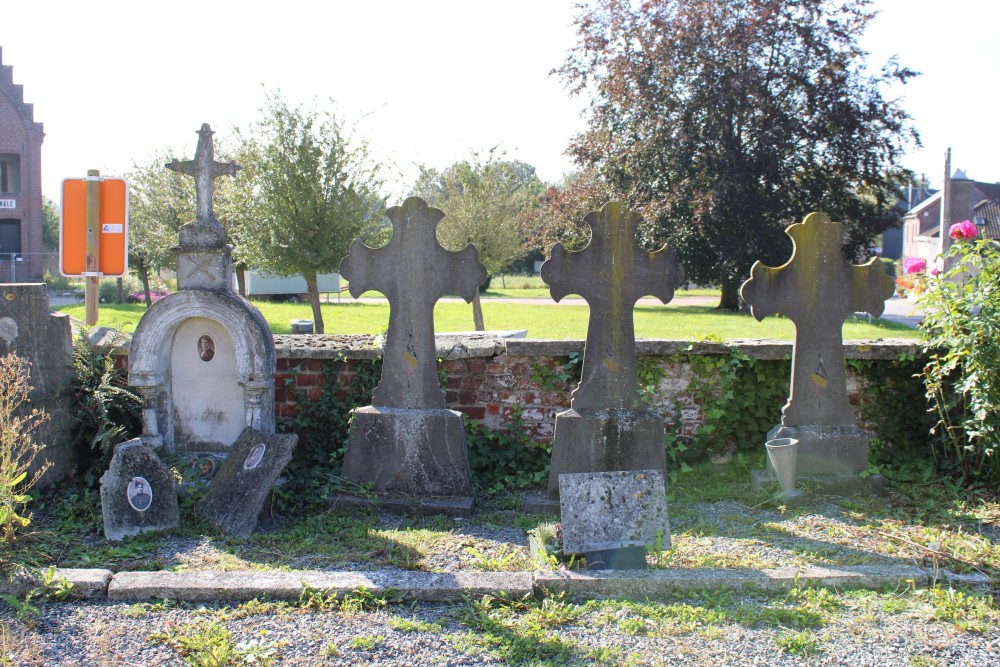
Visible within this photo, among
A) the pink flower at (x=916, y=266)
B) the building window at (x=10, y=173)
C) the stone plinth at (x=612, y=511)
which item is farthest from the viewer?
the building window at (x=10, y=173)

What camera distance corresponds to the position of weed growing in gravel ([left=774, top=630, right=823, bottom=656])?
3225 mm

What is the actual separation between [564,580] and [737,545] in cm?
116

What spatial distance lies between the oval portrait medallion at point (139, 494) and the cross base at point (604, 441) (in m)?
2.39

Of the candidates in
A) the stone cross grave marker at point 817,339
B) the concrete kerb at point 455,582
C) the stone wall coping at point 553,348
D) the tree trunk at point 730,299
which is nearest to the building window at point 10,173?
the tree trunk at point 730,299

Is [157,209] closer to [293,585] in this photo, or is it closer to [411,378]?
[411,378]

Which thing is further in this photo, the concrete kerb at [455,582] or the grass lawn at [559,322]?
the grass lawn at [559,322]

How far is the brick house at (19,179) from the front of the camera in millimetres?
32509

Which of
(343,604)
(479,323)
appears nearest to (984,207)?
(479,323)

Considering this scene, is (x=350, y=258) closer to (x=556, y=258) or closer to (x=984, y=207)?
(x=556, y=258)

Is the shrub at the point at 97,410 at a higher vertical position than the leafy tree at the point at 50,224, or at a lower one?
lower

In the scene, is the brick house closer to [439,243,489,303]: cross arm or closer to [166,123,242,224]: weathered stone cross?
[166,123,242,224]: weathered stone cross

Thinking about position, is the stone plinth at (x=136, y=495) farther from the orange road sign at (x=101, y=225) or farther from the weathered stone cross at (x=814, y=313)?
the weathered stone cross at (x=814, y=313)

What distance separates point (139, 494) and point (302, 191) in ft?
32.0

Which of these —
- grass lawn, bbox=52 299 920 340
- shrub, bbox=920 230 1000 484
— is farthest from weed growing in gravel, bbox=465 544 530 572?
grass lawn, bbox=52 299 920 340
